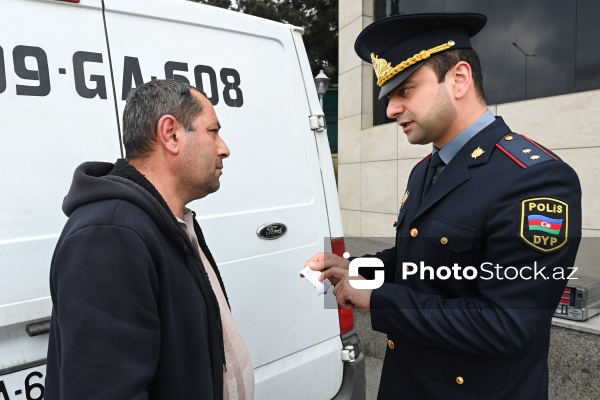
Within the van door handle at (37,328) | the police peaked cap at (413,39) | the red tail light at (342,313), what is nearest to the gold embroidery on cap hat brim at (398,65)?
the police peaked cap at (413,39)

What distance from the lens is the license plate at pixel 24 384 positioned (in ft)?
4.51

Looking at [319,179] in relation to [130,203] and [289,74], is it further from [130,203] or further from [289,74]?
[130,203]

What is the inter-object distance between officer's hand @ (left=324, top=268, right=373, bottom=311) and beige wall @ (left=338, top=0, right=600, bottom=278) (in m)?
3.38

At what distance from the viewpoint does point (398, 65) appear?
4.88 ft

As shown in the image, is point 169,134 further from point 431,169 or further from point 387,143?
point 387,143

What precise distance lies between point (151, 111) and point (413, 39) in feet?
2.71

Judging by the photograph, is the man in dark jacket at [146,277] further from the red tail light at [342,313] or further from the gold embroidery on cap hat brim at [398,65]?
the red tail light at [342,313]

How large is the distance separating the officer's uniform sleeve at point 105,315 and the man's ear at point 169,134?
292 millimetres

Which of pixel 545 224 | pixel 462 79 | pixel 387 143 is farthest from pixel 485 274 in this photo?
pixel 387 143

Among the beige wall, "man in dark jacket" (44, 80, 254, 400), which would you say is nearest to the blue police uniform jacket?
"man in dark jacket" (44, 80, 254, 400)

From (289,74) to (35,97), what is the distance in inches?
41.4

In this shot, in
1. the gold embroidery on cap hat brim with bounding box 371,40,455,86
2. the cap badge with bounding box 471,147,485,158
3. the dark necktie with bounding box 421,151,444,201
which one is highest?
the gold embroidery on cap hat brim with bounding box 371,40,455,86

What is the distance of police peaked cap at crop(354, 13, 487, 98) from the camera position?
1457 millimetres

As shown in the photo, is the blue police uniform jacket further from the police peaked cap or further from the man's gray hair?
the man's gray hair
